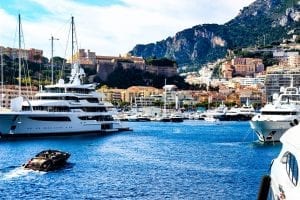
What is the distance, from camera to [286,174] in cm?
1367

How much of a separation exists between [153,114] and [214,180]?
131 meters

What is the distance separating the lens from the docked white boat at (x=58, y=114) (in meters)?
72.2

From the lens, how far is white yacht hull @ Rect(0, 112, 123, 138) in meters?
72.0

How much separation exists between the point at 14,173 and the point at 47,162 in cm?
279

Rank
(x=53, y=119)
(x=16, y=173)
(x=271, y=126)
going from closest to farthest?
(x=16, y=173) → (x=271, y=126) → (x=53, y=119)

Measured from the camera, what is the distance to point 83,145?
6525 centimetres

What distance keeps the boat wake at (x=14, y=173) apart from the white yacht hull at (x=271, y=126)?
30196mm

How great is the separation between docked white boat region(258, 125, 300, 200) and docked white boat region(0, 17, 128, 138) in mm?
59208

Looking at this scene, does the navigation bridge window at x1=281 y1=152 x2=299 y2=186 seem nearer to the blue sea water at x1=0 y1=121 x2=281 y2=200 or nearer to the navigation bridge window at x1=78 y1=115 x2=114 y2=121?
the blue sea water at x1=0 y1=121 x2=281 y2=200

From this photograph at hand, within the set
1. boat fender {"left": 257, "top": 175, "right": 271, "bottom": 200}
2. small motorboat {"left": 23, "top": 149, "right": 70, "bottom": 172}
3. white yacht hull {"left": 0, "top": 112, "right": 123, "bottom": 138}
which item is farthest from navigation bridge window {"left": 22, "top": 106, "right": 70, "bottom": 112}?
→ boat fender {"left": 257, "top": 175, "right": 271, "bottom": 200}

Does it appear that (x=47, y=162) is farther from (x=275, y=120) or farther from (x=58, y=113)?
(x=58, y=113)

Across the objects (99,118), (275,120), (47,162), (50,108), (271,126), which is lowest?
(47,162)

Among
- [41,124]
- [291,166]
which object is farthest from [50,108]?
[291,166]

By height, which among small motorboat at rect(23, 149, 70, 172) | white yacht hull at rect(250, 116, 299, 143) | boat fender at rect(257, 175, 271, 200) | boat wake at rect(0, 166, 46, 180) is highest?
boat fender at rect(257, 175, 271, 200)
